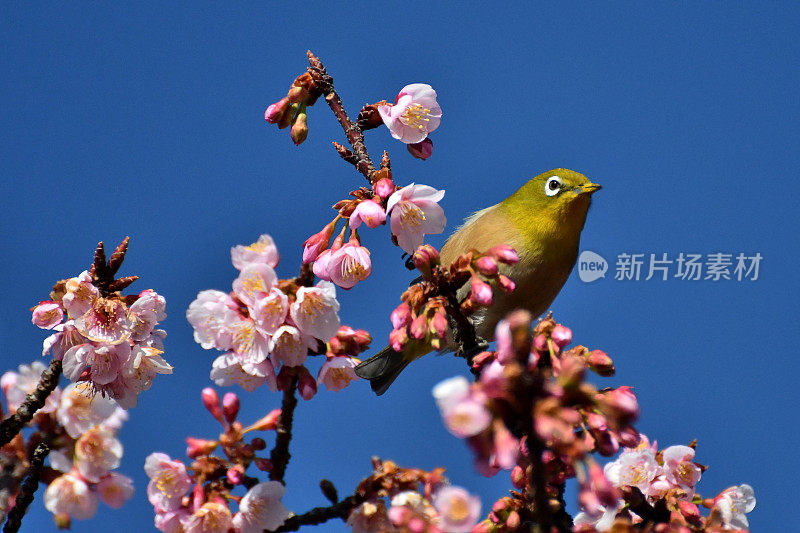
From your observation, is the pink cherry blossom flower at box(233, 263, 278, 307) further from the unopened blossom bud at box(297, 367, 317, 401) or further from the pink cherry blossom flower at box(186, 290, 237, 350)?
the unopened blossom bud at box(297, 367, 317, 401)

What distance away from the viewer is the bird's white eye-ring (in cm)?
462

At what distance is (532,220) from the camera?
4.58 meters

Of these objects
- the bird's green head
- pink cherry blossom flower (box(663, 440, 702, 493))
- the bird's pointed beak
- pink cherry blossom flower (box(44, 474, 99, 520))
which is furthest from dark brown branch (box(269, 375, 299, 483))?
the bird's pointed beak

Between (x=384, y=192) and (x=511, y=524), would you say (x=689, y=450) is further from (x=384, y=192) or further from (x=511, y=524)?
(x=384, y=192)

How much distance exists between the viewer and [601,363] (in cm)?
195

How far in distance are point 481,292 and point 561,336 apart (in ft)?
0.89

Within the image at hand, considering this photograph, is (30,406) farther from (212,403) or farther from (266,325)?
(266,325)

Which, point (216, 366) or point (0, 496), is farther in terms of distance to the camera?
point (0, 496)

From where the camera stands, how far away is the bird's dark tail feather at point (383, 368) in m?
4.17

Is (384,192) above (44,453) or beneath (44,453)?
above

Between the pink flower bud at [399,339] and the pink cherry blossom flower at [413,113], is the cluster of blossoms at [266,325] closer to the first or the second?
the pink flower bud at [399,339]

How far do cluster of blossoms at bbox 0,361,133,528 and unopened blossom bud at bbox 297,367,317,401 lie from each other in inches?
33.9

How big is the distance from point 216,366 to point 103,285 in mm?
574

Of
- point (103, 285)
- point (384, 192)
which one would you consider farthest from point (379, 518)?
point (103, 285)
